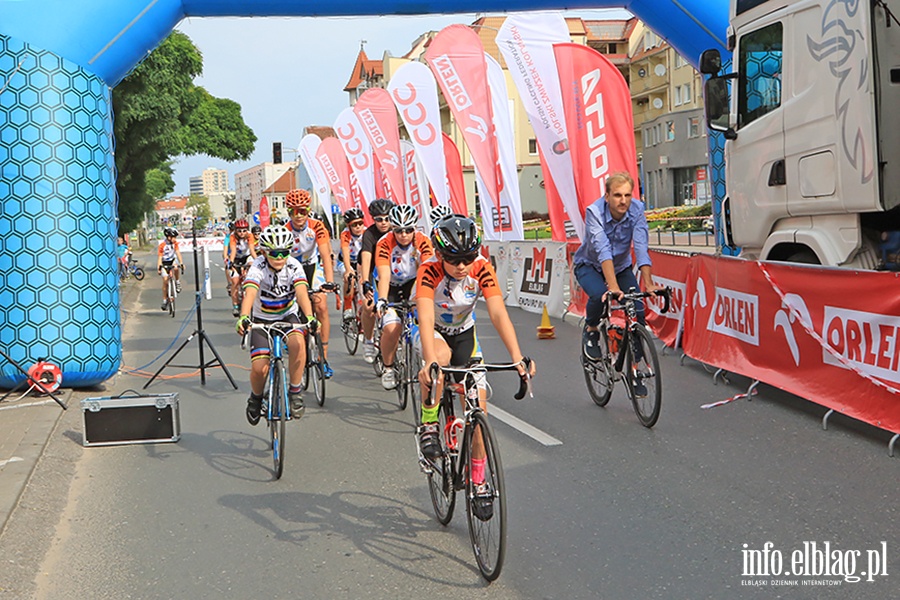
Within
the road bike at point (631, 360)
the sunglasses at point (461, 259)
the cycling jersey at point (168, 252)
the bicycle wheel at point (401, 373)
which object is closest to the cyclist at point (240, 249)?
the cycling jersey at point (168, 252)

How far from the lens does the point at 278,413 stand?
6930mm

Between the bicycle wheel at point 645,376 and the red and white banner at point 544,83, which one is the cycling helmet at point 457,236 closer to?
the bicycle wheel at point 645,376

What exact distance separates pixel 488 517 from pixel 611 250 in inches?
171

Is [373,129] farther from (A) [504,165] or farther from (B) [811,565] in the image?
(B) [811,565]

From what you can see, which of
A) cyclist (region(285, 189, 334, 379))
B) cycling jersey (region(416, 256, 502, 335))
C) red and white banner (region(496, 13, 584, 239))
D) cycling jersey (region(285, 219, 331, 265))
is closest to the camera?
cycling jersey (region(416, 256, 502, 335))

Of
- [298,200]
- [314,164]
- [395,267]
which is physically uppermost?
[314,164]

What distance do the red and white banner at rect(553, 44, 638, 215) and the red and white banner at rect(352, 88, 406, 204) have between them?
11.4 m

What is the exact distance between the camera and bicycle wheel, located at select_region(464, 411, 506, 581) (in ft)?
14.8

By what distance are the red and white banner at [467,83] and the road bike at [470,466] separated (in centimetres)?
1531

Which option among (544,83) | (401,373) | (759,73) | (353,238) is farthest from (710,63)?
(544,83)

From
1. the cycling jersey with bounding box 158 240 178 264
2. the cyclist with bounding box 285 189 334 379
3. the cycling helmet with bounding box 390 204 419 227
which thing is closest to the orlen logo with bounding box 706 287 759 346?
the cycling helmet with bounding box 390 204 419 227

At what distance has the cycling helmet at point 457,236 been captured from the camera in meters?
5.21

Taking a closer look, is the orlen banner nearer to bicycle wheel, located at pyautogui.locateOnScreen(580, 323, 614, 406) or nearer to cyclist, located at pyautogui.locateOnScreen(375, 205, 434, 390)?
bicycle wheel, located at pyautogui.locateOnScreen(580, 323, 614, 406)

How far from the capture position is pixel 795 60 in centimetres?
858
